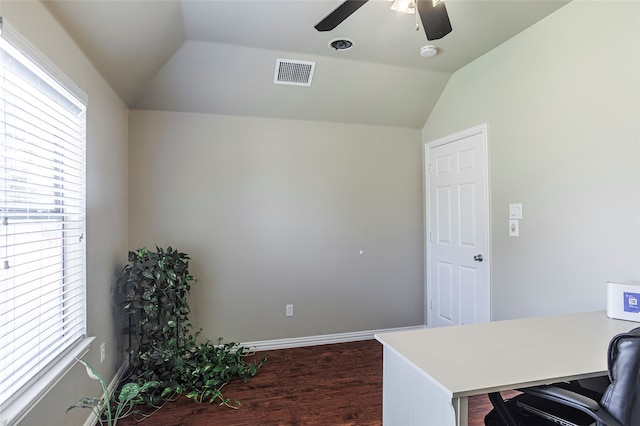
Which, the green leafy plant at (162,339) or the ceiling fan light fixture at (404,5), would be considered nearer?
the ceiling fan light fixture at (404,5)

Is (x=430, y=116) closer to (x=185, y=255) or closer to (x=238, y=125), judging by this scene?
(x=238, y=125)

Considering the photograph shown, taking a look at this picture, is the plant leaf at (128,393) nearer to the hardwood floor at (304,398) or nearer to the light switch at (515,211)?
the hardwood floor at (304,398)

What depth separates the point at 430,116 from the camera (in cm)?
385

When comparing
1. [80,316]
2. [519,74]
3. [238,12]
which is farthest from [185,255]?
[519,74]

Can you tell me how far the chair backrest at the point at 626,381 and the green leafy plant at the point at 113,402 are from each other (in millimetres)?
1969

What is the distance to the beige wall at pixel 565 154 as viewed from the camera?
2.07 m

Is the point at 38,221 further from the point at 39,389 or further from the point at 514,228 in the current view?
the point at 514,228

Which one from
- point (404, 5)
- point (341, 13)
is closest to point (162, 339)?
point (341, 13)

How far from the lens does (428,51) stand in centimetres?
295

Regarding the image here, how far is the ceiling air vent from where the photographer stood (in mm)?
3062

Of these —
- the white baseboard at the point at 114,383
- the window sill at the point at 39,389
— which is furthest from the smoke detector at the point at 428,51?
the white baseboard at the point at 114,383

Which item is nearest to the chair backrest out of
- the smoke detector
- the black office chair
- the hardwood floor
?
the black office chair

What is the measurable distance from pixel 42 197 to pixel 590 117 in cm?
313

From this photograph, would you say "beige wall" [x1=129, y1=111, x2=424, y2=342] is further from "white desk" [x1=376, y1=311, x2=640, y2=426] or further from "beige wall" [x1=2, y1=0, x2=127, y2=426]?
"white desk" [x1=376, y1=311, x2=640, y2=426]
